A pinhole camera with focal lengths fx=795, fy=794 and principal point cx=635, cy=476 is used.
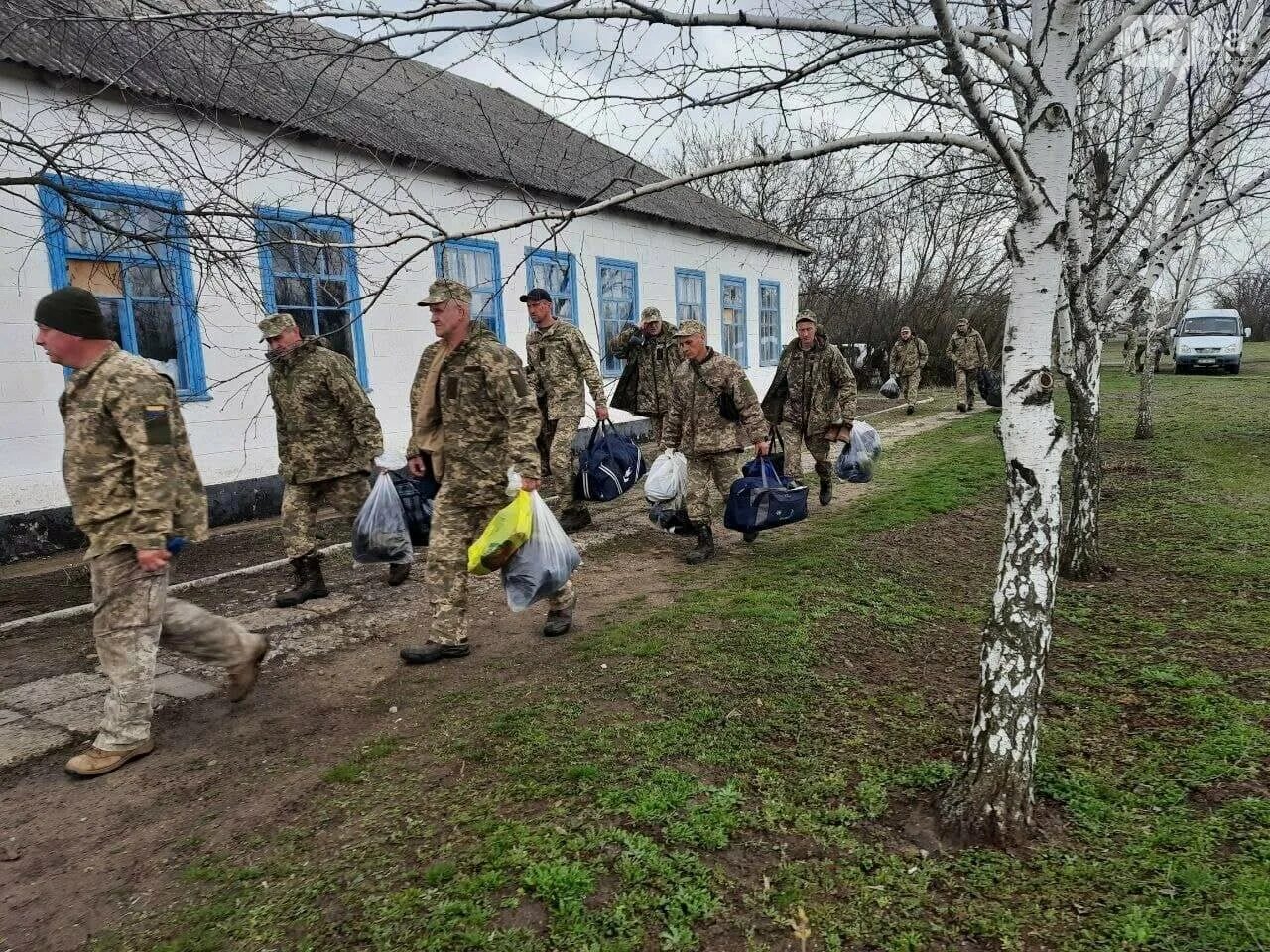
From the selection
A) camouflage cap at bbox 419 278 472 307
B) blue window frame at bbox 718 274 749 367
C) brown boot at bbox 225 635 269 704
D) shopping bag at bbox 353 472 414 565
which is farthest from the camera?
blue window frame at bbox 718 274 749 367

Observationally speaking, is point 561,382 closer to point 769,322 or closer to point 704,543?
point 704,543

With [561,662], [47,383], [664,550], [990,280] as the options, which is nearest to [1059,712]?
[561,662]

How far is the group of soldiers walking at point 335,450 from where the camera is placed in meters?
3.22

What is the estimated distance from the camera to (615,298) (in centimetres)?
1356

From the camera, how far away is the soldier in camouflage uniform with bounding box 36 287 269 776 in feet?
10.5

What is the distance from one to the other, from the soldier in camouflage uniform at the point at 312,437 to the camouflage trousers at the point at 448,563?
1.43m

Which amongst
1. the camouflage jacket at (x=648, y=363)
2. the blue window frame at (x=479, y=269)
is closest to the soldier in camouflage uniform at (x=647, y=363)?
the camouflage jacket at (x=648, y=363)

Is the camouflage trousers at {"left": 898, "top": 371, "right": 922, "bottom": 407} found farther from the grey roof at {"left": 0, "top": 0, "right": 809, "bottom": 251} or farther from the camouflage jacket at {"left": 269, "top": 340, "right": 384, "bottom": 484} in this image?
the camouflage jacket at {"left": 269, "top": 340, "right": 384, "bottom": 484}

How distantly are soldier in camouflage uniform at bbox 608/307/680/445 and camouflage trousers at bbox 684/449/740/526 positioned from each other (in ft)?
5.33

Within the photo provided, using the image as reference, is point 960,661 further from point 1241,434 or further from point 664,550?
point 1241,434

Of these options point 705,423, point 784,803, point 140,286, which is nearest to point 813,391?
point 705,423

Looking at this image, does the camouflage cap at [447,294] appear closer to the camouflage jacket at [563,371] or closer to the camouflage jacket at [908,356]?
the camouflage jacket at [563,371]

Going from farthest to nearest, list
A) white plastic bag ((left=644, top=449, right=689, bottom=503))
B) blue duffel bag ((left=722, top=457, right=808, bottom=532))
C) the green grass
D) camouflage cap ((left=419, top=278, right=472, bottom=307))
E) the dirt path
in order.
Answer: white plastic bag ((left=644, top=449, right=689, bottom=503)) → blue duffel bag ((left=722, top=457, right=808, bottom=532)) → camouflage cap ((left=419, top=278, right=472, bottom=307)) → the dirt path → the green grass

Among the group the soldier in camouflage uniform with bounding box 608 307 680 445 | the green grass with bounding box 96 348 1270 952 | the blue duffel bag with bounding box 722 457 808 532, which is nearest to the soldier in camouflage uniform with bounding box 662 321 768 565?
the blue duffel bag with bounding box 722 457 808 532
